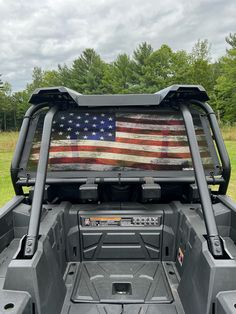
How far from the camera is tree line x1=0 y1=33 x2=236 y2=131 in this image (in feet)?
92.1

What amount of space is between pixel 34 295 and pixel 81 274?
0.87m

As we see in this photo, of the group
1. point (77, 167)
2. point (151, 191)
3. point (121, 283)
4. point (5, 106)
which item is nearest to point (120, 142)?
point (77, 167)

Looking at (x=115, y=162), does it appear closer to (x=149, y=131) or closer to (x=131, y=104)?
(x=149, y=131)

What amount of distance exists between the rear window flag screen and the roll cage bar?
6.1 inches

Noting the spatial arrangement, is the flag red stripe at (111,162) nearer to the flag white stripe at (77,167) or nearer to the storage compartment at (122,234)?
the flag white stripe at (77,167)

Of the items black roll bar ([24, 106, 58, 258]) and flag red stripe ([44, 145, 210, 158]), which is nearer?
black roll bar ([24, 106, 58, 258])

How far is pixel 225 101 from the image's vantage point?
104 ft

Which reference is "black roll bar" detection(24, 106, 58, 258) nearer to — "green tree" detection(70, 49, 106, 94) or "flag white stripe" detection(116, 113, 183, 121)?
"flag white stripe" detection(116, 113, 183, 121)

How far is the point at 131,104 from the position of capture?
7.56 ft

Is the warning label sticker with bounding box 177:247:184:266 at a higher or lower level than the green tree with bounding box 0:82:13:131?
lower

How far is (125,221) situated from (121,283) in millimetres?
488

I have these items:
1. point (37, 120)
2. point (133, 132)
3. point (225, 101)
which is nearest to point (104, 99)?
point (133, 132)

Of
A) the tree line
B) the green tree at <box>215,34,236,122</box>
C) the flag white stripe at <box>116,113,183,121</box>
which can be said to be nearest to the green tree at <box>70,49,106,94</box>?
the tree line

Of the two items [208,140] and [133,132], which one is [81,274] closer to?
[133,132]
